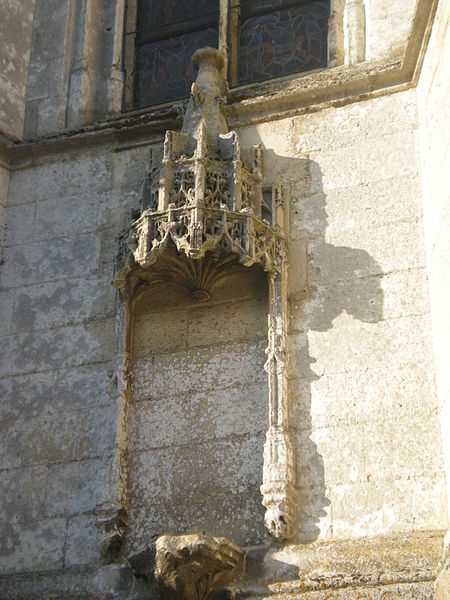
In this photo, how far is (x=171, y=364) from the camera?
7.43 metres

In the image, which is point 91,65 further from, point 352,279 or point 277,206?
point 352,279

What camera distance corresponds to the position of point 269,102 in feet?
26.8

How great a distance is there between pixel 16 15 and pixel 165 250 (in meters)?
2.53

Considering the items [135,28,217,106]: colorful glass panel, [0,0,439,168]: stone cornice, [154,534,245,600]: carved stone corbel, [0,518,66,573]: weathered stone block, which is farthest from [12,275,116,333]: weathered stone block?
[154,534,245,600]: carved stone corbel

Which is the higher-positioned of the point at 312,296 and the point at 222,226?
the point at 222,226

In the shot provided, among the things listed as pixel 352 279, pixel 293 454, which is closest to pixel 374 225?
pixel 352 279

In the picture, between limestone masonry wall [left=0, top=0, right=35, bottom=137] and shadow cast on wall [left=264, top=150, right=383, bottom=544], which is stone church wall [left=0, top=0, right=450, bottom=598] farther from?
limestone masonry wall [left=0, top=0, right=35, bottom=137]

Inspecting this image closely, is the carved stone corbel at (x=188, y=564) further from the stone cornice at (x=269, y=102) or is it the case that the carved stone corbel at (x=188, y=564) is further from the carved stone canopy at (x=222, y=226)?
the stone cornice at (x=269, y=102)

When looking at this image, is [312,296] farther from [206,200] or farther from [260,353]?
[206,200]

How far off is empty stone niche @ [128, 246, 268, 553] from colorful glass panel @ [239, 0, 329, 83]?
173 cm

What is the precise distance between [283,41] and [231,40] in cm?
34

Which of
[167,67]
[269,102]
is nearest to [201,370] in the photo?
[269,102]

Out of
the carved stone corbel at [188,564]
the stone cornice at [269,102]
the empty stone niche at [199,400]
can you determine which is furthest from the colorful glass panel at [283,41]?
the carved stone corbel at [188,564]

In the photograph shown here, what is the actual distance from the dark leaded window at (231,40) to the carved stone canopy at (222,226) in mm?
818
